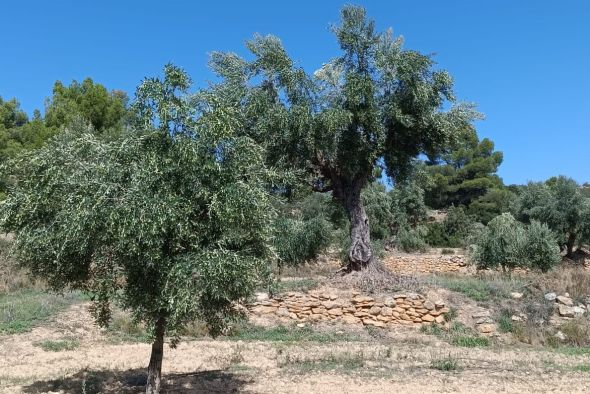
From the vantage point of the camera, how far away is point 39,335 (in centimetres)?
1320

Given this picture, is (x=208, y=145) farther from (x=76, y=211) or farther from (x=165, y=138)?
(x=76, y=211)

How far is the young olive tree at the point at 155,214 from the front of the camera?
7121mm

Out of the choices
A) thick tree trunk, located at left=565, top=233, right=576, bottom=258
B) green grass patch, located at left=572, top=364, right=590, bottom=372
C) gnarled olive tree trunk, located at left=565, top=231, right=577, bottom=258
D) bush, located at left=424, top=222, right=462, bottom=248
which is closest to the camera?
green grass patch, located at left=572, top=364, right=590, bottom=372

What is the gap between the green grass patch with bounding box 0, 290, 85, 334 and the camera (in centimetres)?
1361

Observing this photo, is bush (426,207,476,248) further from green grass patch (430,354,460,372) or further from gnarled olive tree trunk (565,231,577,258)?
green grass patch (430,354,460,372)

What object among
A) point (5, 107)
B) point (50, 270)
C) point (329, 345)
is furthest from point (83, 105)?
point (50, 270)

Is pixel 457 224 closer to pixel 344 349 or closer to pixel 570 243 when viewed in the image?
pixel 570 243

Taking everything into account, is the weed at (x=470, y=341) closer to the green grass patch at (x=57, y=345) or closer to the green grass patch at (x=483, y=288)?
the green grass patch at (x=483, y=288)

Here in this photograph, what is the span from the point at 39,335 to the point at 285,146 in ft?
25.9

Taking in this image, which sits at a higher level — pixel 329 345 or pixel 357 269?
pixel 357 269

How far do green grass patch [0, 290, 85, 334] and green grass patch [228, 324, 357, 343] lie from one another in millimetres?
4887

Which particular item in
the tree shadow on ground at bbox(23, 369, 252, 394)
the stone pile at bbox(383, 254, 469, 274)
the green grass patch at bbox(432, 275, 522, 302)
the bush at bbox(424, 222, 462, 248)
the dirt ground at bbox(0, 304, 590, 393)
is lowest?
the tree shadow on ground at bbox(23, 369, 252, 394)

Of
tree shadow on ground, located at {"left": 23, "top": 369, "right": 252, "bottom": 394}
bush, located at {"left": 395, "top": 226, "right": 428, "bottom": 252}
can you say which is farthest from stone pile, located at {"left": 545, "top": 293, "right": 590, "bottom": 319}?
bush, located at {"left": 395, "top": 226, "right": 428, "bottom": 252}

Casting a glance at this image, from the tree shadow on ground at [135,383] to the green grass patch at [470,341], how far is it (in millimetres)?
6107
